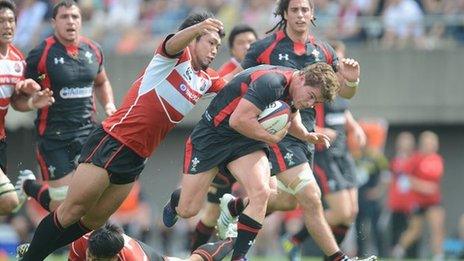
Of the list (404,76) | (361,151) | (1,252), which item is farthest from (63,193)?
(404,76)

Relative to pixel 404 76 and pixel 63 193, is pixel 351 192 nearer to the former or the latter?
pixel 63 193

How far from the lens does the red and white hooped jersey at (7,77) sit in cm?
1353

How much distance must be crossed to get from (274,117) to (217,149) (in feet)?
2.49

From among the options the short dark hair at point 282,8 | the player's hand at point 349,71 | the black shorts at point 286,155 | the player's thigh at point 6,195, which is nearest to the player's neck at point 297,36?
the short dark hair at point 282,8

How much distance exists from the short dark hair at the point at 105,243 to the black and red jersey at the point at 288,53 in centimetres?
265

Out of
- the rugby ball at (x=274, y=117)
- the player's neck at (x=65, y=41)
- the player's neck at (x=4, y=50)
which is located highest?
the rugby ball at (x=274, y=117)

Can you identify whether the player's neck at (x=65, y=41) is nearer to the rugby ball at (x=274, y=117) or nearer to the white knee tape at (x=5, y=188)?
the white knee tape at (x=5, y=188)

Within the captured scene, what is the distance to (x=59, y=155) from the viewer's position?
14.6m

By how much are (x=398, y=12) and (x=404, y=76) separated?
154 cm

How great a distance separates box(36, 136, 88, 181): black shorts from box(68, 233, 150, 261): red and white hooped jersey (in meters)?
2.09

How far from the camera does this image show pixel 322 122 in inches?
627

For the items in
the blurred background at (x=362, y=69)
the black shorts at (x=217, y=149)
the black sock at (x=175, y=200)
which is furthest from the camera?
the blurred background at (x=362, y=69)

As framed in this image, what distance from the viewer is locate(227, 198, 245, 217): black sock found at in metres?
13.1

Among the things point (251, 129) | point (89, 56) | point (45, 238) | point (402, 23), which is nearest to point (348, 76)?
point (251, 129)
